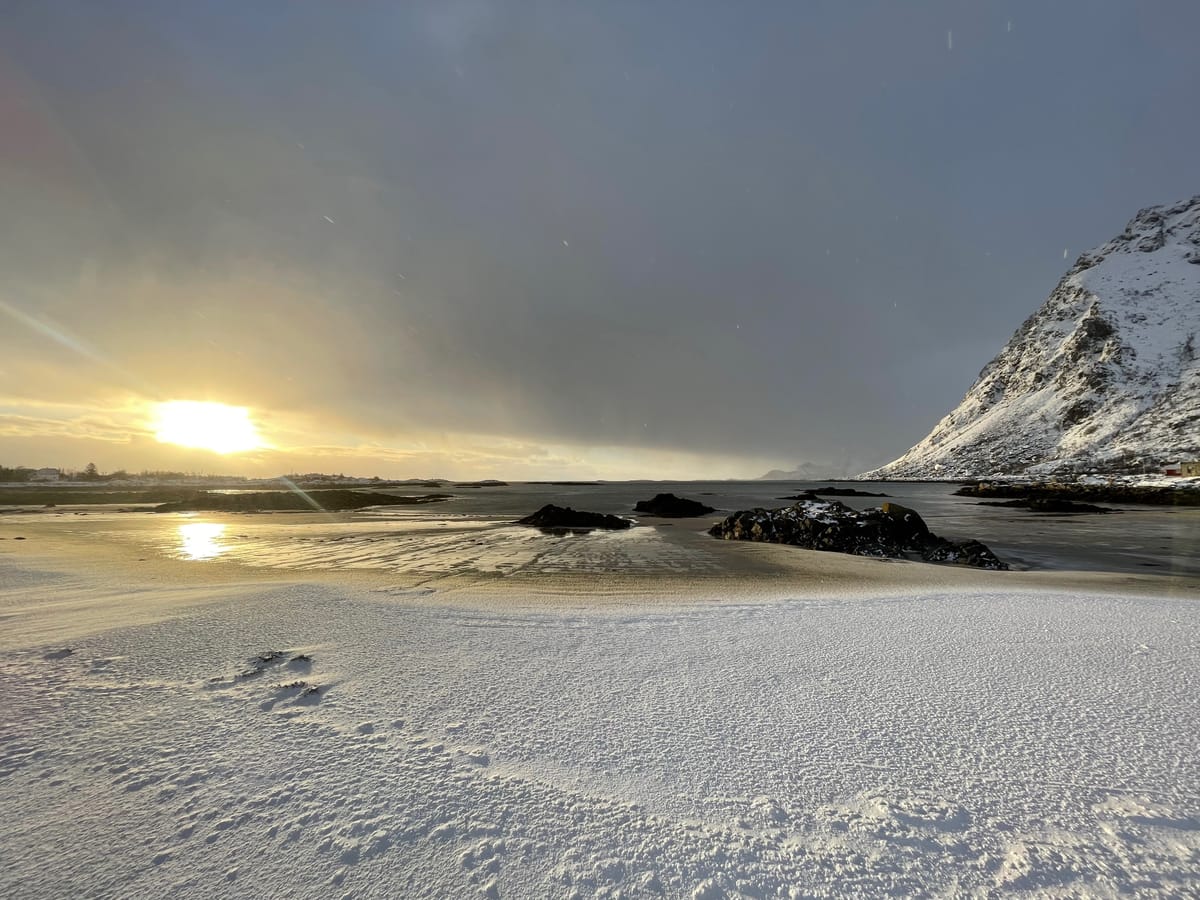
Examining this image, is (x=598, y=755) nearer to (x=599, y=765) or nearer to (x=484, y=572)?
(x=599, y=765)

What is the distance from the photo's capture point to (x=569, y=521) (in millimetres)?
25062

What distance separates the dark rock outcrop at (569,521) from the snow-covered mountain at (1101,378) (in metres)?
106

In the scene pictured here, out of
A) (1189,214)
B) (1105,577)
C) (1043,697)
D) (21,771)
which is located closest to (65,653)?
(21,771)

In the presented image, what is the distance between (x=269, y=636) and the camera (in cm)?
599

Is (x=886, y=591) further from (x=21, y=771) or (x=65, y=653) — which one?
(x=65, y=653)

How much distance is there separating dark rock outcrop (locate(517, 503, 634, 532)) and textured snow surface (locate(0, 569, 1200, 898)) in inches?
717

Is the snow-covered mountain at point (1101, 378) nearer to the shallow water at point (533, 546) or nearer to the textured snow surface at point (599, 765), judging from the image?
the shallow water at point (533, 546)

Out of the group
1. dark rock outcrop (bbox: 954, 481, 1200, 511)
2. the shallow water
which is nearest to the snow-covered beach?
the shallow water

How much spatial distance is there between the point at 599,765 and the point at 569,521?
22.0 metres

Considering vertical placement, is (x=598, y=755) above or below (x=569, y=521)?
above

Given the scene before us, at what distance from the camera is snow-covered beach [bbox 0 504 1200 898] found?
2297 mm

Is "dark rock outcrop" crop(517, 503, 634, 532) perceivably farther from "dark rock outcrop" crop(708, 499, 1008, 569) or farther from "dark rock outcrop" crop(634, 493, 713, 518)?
"dark rock outcrop" crop(634, 493, 713, 518)

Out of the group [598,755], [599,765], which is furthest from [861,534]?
[599,765]

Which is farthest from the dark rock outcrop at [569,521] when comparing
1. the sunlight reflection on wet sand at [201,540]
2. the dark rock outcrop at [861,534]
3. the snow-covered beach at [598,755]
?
the snow-covered beach at [598,755]
